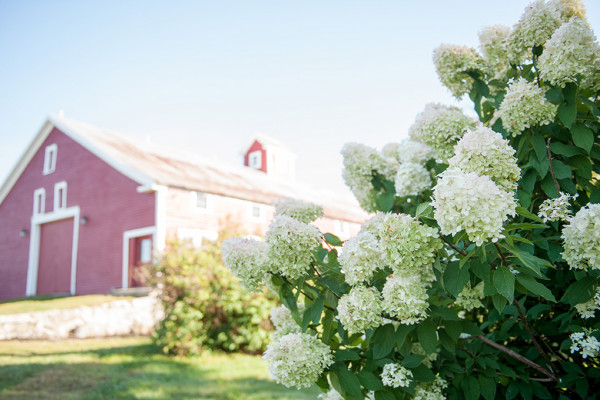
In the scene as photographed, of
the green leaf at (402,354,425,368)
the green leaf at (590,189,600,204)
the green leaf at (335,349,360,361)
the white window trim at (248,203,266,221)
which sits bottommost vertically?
the green leaf at (402,354,425,368)

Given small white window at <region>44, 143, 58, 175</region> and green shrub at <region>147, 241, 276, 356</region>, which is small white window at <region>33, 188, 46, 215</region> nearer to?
small white window at <region>44, 143, 58, 175</region>

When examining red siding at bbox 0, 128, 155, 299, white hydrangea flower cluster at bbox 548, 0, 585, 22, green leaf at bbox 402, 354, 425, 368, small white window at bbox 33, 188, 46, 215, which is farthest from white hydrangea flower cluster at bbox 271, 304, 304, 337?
small white window at bbox 33, 188, 46, 215

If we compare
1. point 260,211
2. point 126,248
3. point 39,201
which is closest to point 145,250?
point 126,248

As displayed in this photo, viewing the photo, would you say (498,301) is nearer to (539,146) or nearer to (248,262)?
(539,146)

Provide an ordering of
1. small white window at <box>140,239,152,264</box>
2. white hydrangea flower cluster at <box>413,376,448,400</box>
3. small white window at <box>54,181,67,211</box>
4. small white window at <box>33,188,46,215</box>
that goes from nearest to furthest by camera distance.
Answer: white hydrangea flower cluster at <box>413,376,448,400</box>, small white window at <box>140,239,152,264</box>, small white window at <box>54,181,67,211</box>, small white window at <box>33,188,46,215</box>

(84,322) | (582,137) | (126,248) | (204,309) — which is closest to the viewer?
(582,137)

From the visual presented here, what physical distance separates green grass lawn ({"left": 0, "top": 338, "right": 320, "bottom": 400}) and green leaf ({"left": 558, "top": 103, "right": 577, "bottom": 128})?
15.0 feet

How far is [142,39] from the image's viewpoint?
31.2 ft

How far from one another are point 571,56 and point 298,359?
1799 millimetres

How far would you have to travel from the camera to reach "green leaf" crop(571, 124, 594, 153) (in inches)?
73.6

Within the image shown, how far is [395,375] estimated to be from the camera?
1839 mm

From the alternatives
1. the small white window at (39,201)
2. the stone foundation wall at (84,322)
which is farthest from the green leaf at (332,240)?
the small white window at (39,201)

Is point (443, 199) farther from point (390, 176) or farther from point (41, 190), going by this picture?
point (41, 190)

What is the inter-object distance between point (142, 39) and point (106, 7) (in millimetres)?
1079
